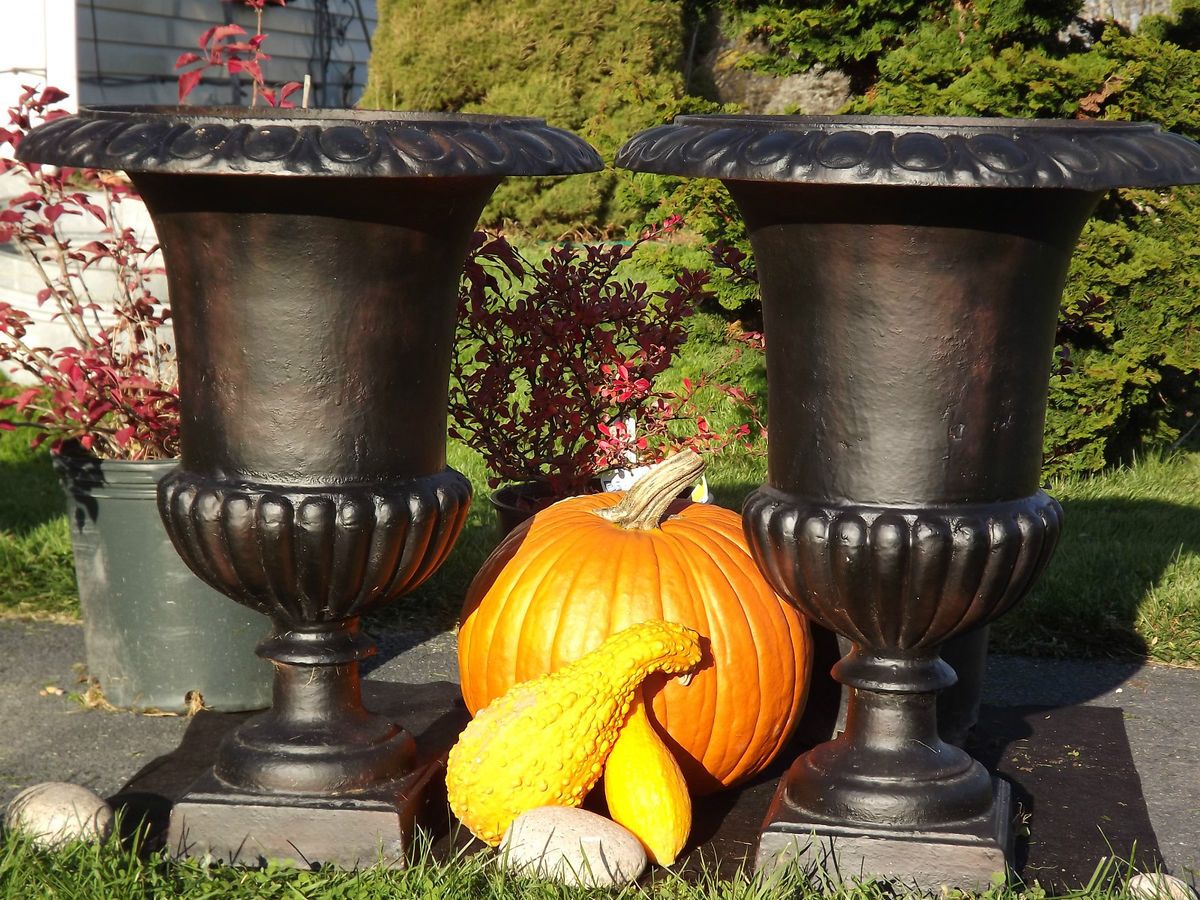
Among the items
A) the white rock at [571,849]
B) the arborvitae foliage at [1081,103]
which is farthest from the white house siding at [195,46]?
the white rock at [571,849]

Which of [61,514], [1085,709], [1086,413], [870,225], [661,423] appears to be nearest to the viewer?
[870,225]

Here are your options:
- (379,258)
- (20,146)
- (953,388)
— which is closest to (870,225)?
(953,388)

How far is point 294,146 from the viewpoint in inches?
91.4

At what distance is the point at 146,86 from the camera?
10.5m

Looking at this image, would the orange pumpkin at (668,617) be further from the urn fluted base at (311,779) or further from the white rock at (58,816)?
the white rock at (58,816)

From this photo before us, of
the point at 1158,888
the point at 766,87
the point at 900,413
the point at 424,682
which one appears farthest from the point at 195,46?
the point at 1158,888

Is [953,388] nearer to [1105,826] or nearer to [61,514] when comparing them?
[1105,826]

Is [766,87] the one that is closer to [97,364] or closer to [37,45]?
[37,45]

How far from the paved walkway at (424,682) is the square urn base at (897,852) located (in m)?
0.43

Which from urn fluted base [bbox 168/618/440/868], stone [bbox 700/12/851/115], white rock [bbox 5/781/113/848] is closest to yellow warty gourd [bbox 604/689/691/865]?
urn fluted base [bbox 168/618/440/868]

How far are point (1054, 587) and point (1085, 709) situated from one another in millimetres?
841

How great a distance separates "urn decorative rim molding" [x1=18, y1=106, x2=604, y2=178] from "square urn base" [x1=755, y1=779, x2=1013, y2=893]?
1.37 metres

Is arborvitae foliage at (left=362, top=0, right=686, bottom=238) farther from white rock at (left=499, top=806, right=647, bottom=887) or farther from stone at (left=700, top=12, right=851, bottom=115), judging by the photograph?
white rock at (left=499, top=806, right=647, bottom=887)

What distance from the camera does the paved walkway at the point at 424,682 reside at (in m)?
3.14
